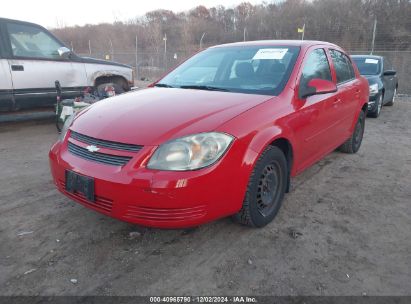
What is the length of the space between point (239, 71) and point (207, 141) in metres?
1.39

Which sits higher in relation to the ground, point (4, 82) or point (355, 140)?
point (4, 82)

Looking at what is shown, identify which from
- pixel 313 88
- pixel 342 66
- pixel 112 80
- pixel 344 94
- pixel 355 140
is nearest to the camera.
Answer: pixel 313 88

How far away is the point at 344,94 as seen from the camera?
4.21 meters

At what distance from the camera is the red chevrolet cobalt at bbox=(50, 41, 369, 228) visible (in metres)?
2.33

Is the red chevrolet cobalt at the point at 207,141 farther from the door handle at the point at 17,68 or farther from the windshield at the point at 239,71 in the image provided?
the door handle at the point at 17,68

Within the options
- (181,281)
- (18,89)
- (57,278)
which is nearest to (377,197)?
(181,281)

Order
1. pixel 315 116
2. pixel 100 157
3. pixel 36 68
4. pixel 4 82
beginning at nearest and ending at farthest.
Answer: pixel 100 157, pixel 315 116, pixel 4 82, pixel 36 68

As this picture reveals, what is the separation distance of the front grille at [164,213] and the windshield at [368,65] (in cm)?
780

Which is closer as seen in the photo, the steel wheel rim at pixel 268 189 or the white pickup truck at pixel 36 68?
the steel wheel rim at pixel 268 189

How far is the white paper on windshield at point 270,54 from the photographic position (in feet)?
11.4

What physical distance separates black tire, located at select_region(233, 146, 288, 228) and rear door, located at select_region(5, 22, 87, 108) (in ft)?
16.3

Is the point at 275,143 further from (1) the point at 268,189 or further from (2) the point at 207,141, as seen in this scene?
(2) the point at 207,141

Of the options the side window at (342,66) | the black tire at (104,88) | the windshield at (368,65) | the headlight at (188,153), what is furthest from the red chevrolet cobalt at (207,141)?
the windshield at (368,65)

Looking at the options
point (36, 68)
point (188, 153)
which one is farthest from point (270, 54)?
point (36, 68)
